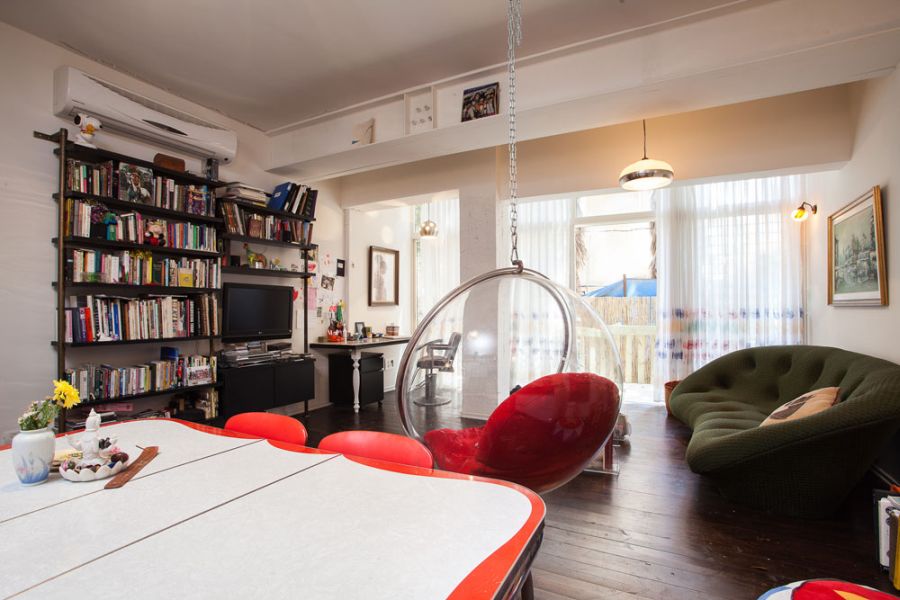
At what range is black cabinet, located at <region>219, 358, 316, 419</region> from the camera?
353 cm

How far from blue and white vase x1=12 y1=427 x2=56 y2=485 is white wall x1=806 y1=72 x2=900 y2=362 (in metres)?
4.11

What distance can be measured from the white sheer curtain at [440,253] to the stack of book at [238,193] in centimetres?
249

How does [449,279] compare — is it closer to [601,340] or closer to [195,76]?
[195,76]

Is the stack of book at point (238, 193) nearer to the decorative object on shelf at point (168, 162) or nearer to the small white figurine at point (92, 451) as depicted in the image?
the decorative object on shelf at point (168, 162)

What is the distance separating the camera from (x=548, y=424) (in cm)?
125

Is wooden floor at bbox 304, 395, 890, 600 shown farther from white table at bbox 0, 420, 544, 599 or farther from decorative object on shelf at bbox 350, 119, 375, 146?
decorative object on shelf at bbox 350, 119, 375, 146

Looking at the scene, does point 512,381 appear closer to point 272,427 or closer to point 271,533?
point 271,533

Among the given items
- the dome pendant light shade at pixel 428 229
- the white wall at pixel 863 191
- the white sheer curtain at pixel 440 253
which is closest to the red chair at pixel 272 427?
the white wall at pixel 863 191

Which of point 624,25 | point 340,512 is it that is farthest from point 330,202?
point 340,512

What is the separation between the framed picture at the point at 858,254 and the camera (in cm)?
277

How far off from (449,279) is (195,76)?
3.64 meters

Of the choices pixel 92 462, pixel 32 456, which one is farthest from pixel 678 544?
pixel 32 456

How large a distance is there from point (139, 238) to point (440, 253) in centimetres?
365

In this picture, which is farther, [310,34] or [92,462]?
[310,34]
